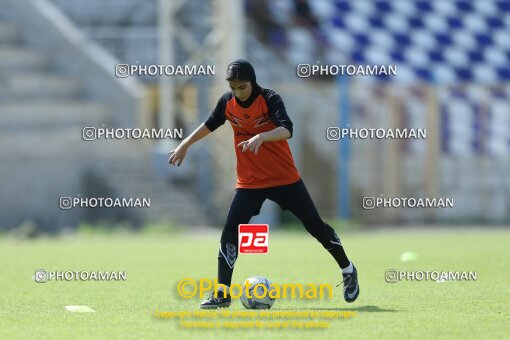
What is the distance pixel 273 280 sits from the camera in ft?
37.1

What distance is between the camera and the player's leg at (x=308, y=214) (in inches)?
348

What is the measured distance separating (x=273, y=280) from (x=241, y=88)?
3250 millimetres

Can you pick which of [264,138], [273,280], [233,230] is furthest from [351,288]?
[273,280]

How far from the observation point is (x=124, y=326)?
7750 millimetres

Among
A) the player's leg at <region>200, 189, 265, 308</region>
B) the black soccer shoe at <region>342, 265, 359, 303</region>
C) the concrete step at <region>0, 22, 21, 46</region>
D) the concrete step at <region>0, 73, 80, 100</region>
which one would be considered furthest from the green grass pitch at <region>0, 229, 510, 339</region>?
the concrete step at <region>0, 22, 21, 46</region>

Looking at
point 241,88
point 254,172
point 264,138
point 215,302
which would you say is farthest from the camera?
point 254,172

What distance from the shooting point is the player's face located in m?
8.43

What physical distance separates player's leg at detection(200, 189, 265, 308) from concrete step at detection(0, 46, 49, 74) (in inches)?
609

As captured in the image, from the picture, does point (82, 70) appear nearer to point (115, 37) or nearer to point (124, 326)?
point (115, 37)

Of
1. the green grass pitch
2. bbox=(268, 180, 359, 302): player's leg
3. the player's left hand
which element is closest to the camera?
the green grass pitch

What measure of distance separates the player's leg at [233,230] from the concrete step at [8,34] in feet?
54.5

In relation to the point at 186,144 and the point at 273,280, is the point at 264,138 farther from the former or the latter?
the point at 273,280

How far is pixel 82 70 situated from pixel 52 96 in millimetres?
981

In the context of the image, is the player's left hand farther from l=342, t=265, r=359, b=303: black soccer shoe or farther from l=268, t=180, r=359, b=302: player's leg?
l=342, t=265, r=359, b=303: black soccer shoe
